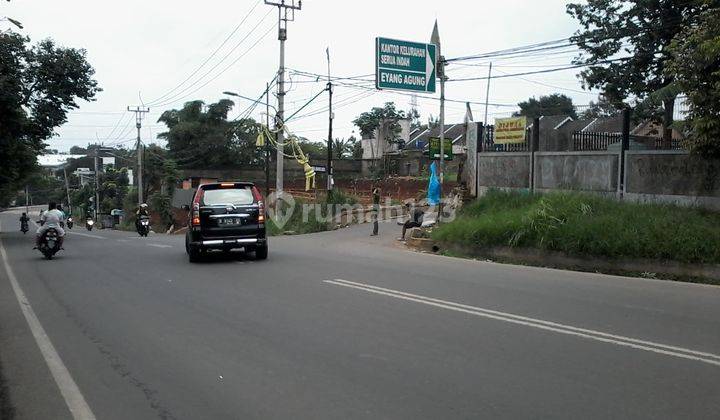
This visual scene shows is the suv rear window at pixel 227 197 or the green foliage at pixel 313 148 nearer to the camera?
the suv rear window at pixel 227 197

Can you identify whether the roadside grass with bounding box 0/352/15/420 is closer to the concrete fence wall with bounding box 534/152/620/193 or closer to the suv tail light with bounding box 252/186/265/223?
the suv tail light with bounding box 252/186/265/223

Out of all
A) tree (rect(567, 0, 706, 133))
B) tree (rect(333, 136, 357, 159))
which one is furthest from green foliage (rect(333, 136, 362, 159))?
tree (rect(567, 0, 706, 133))

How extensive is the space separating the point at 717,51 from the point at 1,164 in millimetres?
29792

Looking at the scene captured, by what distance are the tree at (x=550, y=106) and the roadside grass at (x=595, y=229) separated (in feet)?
190

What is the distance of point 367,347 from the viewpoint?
623 centimetres

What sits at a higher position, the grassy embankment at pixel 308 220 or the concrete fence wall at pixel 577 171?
the concrete fence wall at pixel 577 171

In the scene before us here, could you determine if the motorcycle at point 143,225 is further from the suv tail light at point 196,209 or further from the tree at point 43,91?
the suv tail light at point 196,209

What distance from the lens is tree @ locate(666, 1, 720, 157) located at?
11906 mm

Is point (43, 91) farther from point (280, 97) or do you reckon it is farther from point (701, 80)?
point (701, 80)

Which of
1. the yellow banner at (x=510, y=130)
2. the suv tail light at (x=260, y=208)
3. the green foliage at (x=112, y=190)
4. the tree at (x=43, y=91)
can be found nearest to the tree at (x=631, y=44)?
the yellow banner at (x=510, y=130)

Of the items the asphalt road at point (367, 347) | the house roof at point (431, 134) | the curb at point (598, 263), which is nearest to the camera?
the asphalt road at point (367, 347)

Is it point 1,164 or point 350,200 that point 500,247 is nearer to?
point 350,200

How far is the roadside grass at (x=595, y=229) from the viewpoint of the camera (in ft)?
37.7

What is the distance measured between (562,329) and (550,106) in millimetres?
72240
